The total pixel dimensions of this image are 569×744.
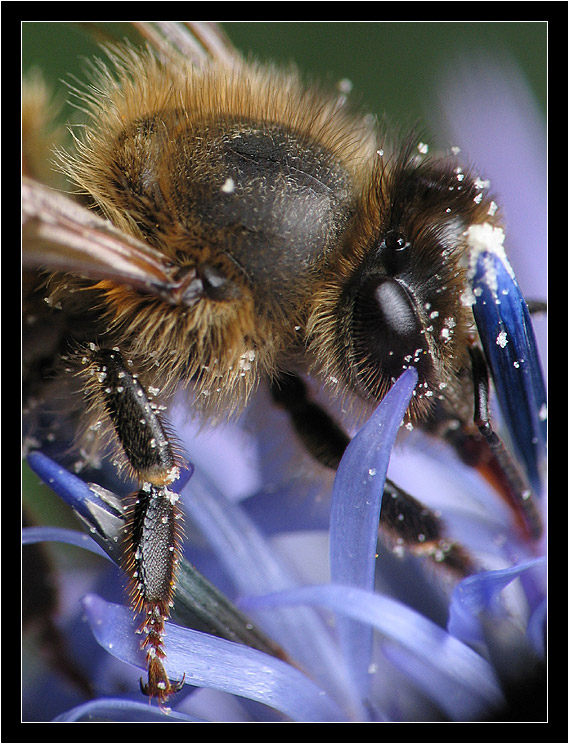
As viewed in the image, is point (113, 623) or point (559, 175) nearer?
point (113, 623)

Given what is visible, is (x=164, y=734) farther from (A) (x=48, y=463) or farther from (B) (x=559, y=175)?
(B) (x=559, y=175)

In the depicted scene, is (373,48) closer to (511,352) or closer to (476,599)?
(511,352)

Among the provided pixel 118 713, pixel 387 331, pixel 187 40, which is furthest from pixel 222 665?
pixel 187 40

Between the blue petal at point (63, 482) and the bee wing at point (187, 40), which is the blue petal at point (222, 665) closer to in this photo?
the blue petal at point (63, 482)

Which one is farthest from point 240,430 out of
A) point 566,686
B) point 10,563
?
point 566,686

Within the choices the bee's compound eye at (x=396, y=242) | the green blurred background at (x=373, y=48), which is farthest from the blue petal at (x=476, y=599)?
the green blurred background at (x=373, y=48)
